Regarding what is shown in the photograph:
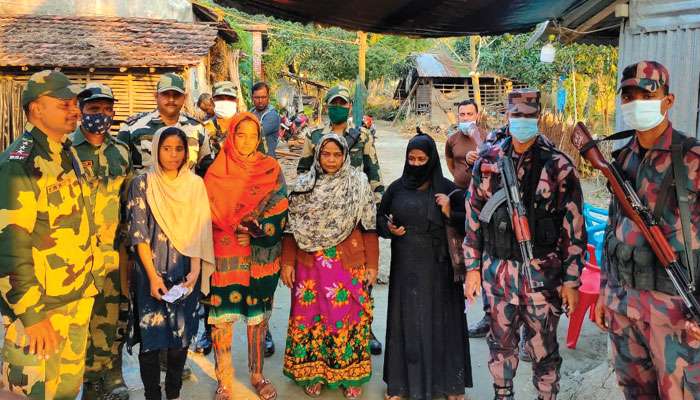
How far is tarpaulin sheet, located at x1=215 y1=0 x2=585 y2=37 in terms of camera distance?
12.8 feet

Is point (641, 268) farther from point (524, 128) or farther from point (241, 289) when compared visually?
point (241, 289)

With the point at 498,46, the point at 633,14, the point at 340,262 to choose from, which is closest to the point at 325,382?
the point at 340,262

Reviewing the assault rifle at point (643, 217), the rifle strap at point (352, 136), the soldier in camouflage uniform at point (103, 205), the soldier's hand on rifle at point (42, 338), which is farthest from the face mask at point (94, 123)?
the assault rifle at point (643, 217)

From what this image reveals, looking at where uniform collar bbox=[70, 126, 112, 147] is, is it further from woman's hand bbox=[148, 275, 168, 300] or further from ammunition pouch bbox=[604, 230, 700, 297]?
ammunition pouch bbox=[604, 230, 700, 297]

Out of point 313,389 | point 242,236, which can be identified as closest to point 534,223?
point 242,236

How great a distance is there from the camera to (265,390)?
359 cm

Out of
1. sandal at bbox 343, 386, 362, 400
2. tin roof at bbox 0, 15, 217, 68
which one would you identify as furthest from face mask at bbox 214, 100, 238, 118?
tin roof at bbox 0, 15, 217, 68

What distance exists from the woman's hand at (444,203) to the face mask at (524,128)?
0.62m

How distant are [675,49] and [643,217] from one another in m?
1.40

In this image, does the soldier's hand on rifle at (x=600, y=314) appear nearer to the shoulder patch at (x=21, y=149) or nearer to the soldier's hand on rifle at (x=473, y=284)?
the soldier's hand on rifle at (x=473, y=284)

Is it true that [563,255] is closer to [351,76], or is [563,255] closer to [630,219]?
[630,219]

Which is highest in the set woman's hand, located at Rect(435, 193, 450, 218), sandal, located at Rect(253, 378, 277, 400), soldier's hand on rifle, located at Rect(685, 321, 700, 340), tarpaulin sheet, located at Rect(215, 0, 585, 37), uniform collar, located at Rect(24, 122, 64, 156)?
tarpaulin sheet, located at Rect(215, 0, 585, 37)

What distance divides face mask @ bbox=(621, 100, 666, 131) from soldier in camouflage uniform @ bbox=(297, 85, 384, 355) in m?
2.03

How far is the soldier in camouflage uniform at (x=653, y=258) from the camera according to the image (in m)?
2.30
